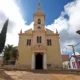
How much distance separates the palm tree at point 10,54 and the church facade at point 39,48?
3.76 ft

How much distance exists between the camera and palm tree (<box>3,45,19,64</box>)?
28312mm

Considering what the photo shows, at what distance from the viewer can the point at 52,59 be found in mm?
29812

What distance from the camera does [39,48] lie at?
28656 mm

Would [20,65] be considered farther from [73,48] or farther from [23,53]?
[73,48]

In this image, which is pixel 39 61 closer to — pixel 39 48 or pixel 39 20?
pixel 39 48

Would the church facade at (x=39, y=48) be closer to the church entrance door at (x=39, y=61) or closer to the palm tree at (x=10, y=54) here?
the church entrance door at (x=39, y=61)

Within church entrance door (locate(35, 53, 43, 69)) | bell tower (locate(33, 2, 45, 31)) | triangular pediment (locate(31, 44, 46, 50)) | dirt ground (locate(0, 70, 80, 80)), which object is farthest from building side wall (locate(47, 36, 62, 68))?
dirt ground (locate(0, 70, 80, 80))

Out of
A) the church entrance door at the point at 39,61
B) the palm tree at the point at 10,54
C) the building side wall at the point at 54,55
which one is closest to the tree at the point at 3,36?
the palm tree at the point at 10,54

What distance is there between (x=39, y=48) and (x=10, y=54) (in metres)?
6.52

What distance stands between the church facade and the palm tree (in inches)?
45.1

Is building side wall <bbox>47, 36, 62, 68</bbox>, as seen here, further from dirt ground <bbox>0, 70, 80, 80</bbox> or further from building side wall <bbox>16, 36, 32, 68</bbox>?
dirt ground <bbox>0, 70, 80, 80</bbox>

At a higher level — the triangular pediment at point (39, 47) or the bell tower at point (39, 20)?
the bell tower at point (39, 20)

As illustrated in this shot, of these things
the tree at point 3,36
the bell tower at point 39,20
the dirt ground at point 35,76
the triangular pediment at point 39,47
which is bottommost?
the dirt ground at point 35,76

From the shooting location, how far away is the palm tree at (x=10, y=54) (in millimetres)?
28312
